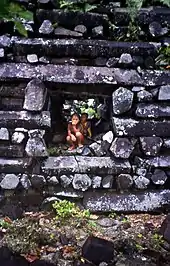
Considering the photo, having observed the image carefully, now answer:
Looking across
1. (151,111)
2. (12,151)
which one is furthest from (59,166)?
(151,111)

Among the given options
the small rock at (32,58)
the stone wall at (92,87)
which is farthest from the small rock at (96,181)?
the small rock at (32,58)

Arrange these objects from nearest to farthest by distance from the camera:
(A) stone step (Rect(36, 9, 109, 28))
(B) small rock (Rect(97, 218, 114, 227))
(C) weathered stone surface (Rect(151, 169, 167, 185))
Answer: (B) small rock (Rect(97, 218, 114, 227)) → (A) stone step (Rect(36, 9, 109, 28)) → (C) weathered stone surface (Rect(151, 169, 167, 185))

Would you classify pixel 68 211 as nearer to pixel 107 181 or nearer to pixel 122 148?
pixel 107 181

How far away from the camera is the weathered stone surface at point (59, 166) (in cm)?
545

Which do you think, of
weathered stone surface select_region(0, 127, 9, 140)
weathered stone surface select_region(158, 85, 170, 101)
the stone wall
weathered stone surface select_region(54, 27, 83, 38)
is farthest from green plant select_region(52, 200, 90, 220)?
weathered stone surface select_region(54, 27, 83, 38)

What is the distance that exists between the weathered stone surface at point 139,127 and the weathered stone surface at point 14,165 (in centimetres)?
106

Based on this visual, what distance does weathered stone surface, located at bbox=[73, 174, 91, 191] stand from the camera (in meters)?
5.46

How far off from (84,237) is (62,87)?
1721 mm

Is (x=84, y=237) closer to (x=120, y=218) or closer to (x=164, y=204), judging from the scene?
(x=120, y=218)

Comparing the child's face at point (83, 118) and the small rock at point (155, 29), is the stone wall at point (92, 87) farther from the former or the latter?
the child's face at point (83, 118)

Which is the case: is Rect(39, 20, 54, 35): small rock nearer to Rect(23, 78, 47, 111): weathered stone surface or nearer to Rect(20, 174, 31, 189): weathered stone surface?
Rect(23, 78, 47, 111): weathered stone surface

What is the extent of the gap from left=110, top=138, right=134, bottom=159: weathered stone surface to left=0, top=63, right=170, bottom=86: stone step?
0.65 meters

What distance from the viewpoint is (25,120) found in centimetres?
544

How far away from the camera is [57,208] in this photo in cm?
539
